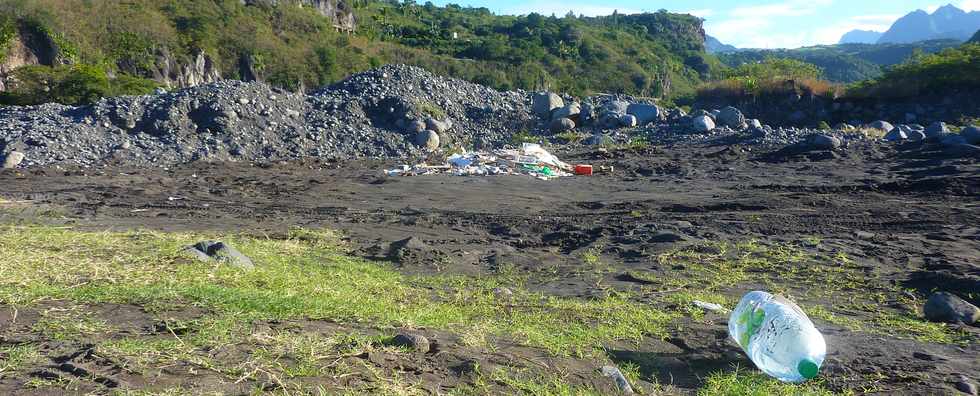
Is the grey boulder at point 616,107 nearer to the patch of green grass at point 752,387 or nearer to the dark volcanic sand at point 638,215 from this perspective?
the dark volcanic sand at point 638,215

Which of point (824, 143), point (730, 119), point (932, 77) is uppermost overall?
point (932, 77)

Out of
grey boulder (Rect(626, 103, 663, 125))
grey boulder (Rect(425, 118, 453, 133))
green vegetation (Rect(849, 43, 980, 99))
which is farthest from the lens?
green vegetation (Rect(849, 43, 980, 99))

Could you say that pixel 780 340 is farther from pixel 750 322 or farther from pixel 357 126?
pixel 357 126

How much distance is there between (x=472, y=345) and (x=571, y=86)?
44.7 m

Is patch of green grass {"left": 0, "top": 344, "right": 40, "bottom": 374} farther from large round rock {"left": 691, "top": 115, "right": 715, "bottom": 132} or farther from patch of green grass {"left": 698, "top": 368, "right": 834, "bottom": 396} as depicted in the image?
large round rock {"left": 691, "top": 115, "right": 715, "bottom": 132}

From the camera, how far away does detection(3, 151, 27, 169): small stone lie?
13859mm

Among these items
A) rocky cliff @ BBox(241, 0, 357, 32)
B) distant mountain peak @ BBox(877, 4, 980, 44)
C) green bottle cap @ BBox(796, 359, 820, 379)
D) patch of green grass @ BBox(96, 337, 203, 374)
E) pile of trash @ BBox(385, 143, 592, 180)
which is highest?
distant mountain peak @ BBox(877, 4, 980, 44)

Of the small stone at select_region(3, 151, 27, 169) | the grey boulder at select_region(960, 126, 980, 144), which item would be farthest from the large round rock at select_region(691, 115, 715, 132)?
the small stone at select_region(3, 151, 27, 169)

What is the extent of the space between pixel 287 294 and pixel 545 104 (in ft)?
60.1

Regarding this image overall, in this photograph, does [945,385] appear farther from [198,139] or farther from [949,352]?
[198,139]

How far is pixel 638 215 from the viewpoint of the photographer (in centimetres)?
1007

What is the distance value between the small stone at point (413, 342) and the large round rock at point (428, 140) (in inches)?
582

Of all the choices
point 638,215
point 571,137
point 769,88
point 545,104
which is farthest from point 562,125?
point 638,215

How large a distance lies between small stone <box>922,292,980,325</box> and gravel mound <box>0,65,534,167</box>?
Answer: 45.7 feet
